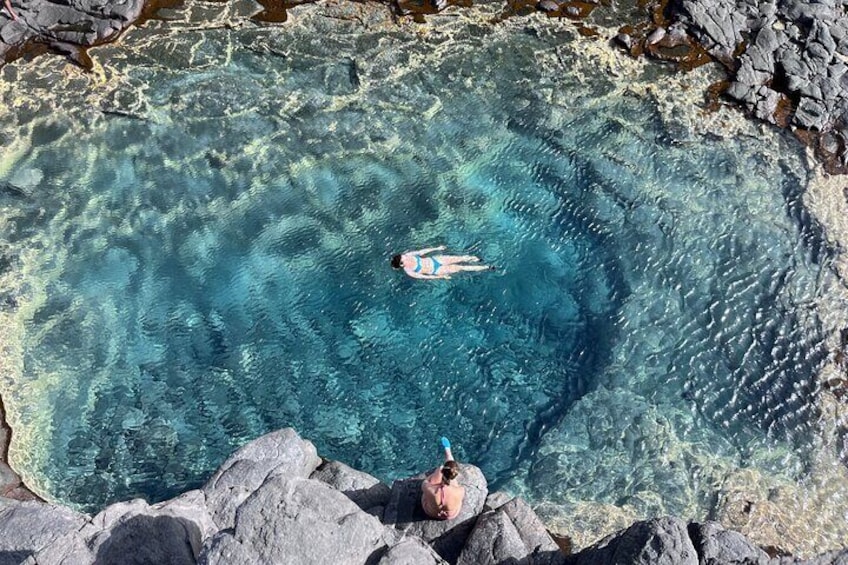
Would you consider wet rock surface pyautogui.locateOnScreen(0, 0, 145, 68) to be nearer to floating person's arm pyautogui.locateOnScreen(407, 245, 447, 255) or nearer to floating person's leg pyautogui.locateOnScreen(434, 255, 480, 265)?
floating person's arm pyautogui.locateOnScreen(407, 245, 447, 255)

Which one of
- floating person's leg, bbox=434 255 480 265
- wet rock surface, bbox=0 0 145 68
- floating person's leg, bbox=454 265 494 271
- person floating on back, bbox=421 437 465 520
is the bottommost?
floating person's leg, bbox=454 265 494 271

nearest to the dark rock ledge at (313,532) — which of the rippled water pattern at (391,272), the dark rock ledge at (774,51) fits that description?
the rippled water pattern at (391,272)

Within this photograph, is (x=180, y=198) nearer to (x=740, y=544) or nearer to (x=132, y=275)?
(x=132, y=275)

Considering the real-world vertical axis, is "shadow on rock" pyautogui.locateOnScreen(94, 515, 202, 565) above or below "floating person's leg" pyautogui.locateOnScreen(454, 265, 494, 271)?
above

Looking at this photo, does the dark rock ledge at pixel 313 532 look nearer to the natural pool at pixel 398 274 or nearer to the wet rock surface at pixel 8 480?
the wet rock surface at pixel 8 480

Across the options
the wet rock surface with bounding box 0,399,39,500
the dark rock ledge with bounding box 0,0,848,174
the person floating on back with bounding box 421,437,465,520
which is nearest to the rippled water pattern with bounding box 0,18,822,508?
the wet rock surface with bounding box 0,399,39,500

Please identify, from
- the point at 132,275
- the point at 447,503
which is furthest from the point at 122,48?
the point at 447,503

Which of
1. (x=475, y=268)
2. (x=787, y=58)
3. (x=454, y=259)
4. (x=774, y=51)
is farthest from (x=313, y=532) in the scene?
(x=774, y=51)

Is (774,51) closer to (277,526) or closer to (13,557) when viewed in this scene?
(277,526)
